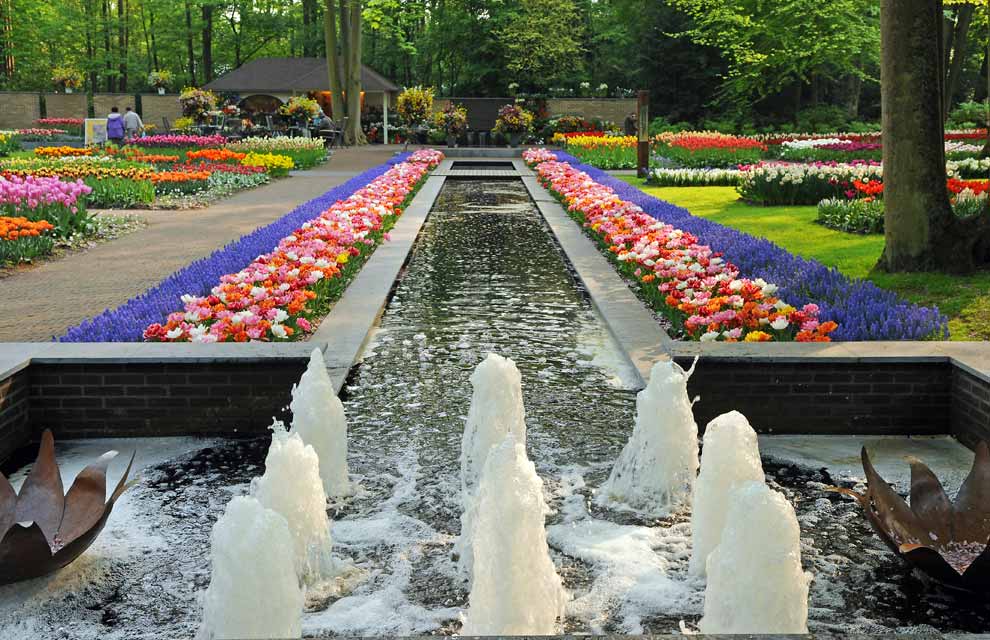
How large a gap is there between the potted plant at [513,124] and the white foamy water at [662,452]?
112 feet

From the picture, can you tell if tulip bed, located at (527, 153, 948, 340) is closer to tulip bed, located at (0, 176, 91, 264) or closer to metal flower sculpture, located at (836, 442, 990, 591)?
metal flower sculpture, located at (836, 442, 990, 591)

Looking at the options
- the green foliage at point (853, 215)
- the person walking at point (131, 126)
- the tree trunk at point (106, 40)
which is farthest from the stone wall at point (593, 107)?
the green foliage at point (853, 215)

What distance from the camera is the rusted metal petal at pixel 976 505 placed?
4375 mm

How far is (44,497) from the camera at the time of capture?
4.55 metres

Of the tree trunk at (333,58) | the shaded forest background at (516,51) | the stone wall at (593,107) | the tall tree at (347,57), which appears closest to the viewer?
the tree trunk at (333,58)

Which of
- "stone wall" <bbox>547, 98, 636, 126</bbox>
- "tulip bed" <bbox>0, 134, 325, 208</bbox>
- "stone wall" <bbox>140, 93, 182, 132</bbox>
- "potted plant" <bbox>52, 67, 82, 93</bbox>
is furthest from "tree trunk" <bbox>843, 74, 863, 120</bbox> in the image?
"potted plant" <bbox>52, 67, 82, 93</bbox>

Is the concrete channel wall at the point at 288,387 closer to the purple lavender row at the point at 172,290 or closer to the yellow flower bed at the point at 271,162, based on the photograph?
the purple lavender row at the point at 172,290

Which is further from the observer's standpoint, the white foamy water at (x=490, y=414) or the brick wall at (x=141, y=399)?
the brick wall at (x=141, y=399)

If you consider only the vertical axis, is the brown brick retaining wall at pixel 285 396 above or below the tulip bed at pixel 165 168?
below

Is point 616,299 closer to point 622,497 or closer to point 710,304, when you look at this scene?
point 710,304

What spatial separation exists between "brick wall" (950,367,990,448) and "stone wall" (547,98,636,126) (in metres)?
43.9

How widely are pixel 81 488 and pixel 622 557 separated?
2.37m

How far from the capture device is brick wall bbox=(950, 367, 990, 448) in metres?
5.88

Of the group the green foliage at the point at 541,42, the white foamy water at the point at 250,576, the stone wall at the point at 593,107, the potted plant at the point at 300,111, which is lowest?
the white foamy water at the point at 250,576
